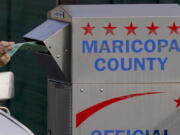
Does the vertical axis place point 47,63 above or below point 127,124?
above

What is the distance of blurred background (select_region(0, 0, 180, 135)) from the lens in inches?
399

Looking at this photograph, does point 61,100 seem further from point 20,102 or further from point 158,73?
point 20,102

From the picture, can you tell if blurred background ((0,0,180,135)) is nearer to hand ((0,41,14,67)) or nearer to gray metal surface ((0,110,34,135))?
hand ((0,41,14,67))

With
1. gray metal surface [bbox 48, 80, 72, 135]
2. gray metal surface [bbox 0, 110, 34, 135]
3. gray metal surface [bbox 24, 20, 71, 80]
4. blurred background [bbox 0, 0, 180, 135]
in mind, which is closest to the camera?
gray metal surface [bbox 0, 110, 34, 135]

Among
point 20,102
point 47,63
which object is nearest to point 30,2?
point 20,102

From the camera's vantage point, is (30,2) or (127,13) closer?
(127,13)

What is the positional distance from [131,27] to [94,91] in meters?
0.63

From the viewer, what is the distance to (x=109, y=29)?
6.48 m

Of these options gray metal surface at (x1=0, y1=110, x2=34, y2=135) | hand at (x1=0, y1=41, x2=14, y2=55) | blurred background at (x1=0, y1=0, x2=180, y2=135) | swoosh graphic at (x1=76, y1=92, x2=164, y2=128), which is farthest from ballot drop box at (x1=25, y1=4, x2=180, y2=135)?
blurred background at (x1=0, y1=0, x2=180, y2=135)

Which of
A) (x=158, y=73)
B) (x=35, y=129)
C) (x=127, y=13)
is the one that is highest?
(x=127, y=13)

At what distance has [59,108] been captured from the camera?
22.2 feet

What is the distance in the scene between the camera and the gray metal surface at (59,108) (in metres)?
6.58

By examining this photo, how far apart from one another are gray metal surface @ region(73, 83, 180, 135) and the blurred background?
3.70 m

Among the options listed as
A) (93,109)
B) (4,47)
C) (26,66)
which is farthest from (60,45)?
(26,66)
